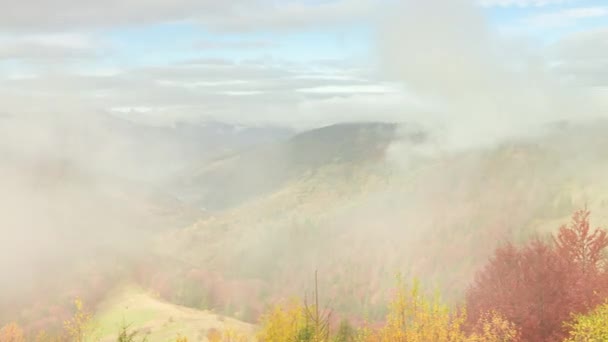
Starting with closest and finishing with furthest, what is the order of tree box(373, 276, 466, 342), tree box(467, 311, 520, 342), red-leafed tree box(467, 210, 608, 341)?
tree box(467, 311, 520, 342) < tree box(373, 276, 466, 342) < red-leafed tree box(467, 210, 608, 341)

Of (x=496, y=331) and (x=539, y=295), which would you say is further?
(x=539, y=295)

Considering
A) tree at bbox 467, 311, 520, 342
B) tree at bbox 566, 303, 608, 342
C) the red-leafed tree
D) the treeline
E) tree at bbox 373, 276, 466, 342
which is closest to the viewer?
tree at bbox 566, 303, 608, 342

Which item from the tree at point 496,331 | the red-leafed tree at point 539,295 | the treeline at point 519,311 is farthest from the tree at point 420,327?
the red-leafed tree at point 539,295

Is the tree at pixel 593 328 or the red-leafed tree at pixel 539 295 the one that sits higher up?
the red-leafed tree at pixel 539 295

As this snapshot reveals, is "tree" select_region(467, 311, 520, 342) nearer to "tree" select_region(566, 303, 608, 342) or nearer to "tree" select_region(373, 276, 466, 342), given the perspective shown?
"tree" select_region(373, 276, 466, 342)

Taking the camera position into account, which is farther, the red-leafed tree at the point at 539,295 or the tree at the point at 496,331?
the red-leafed tree at the point at 539,295

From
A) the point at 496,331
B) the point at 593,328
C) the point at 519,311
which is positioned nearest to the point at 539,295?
the point at 519,311

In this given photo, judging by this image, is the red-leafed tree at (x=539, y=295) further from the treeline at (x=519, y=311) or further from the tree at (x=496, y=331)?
the tree at (x=496, y=331)

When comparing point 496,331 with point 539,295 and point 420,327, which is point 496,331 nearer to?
point 539,295

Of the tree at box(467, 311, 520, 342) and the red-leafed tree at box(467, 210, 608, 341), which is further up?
the red-leafed tree at box(467, 210, 608, 341)

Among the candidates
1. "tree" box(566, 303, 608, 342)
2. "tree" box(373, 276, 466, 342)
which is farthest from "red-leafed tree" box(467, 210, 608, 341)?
"tree" box(566, 303, 608, 342)

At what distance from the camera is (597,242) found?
87375 millimetres

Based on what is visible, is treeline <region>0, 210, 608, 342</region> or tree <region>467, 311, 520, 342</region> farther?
treeline <region>0, 210, 608, 342</region>

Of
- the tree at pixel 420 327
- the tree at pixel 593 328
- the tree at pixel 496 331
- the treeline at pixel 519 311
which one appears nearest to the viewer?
the tree at pixel 593 328
